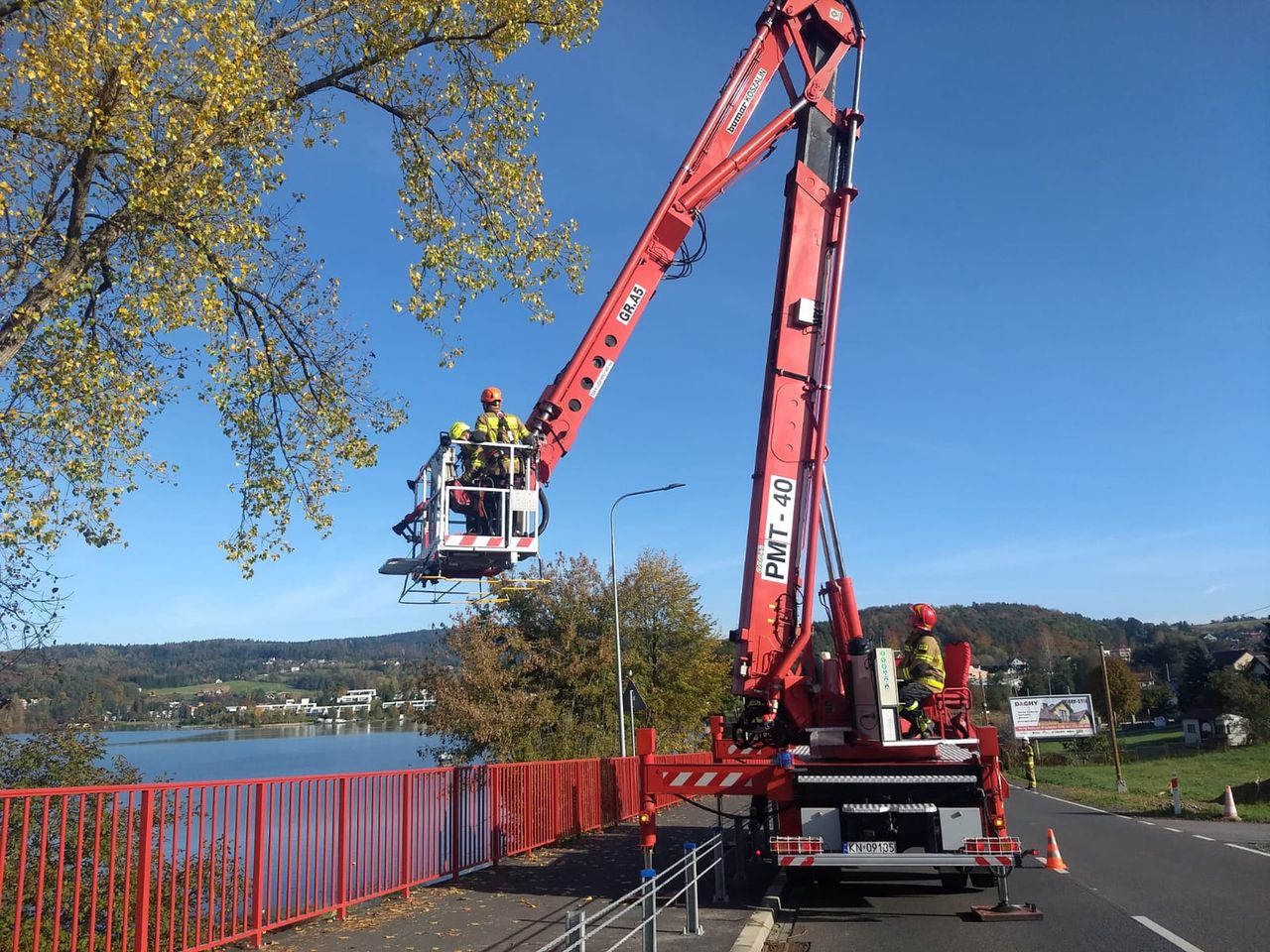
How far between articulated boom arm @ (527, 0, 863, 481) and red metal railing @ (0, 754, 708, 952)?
5.39 meters

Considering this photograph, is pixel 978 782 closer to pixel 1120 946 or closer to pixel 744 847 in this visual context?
pixel 1120 946

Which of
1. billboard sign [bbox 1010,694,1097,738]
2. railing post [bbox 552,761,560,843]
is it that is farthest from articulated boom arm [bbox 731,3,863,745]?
billboard sign [bbox 1010,694,1097,738]

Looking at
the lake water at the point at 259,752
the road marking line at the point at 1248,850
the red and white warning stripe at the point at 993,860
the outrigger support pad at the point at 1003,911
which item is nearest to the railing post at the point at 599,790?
the lake water at the point at 259,752

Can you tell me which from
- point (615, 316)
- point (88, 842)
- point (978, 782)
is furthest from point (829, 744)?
point (88, 842)

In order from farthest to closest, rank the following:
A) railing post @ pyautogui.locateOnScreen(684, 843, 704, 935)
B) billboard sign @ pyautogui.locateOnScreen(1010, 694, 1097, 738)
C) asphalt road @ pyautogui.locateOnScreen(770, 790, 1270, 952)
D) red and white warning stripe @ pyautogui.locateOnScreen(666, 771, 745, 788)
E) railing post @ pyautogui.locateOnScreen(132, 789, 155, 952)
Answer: billboard sign @ pyautogui.locateOnScreen(1010, 694, 1097, 738)
red and white warning stripe @ pyautogui.locateOnScreen(666, 771, 745, 788)
railing post @ pyautogui.locateOnScreen(684, 843, 704, 935)
asphalt road @ pyautogui.locateOnScreen(770, 790, 1270, 952)
railing post @ pyautogui.locateOnScreen(132, 789, 155, 952)

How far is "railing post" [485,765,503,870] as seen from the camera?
39.8 feet

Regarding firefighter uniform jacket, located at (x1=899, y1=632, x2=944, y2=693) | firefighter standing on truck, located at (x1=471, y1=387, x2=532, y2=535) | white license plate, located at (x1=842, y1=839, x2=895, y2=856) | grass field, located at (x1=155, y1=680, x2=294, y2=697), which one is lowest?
white license plate, located at (x1=842, y1=839, x2=895, y2=856)

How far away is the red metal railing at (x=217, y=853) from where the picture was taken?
5.94m

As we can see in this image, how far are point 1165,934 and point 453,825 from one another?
7.36 meters

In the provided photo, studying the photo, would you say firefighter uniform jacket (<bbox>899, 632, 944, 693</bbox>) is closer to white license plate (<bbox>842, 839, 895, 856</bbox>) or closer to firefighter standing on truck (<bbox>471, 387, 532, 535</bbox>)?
white license plate (<bbox>842, 839, 895, 856</bbox>)

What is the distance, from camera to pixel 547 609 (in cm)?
2705

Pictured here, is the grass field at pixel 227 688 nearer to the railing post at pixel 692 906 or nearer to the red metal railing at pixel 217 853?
the red metal railing at pixel 217 853

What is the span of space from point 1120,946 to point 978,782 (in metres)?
1.71

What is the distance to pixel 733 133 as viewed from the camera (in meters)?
12.4
